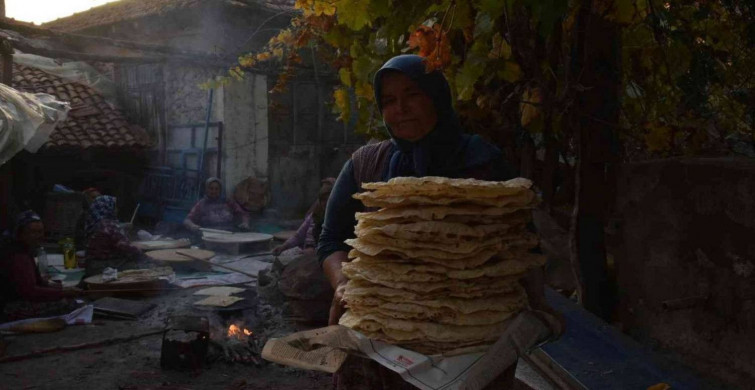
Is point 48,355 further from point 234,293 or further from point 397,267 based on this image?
point 397,267

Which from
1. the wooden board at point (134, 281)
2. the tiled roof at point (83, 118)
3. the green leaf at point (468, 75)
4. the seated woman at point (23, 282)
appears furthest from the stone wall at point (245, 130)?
the green leaf at point (468, 75)

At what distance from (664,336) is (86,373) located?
447cm

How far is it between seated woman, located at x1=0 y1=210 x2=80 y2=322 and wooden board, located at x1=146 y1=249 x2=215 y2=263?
1965mm

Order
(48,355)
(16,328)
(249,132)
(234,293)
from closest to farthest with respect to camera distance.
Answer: (48,355)
(16,328)
(234,293)
(249,132)

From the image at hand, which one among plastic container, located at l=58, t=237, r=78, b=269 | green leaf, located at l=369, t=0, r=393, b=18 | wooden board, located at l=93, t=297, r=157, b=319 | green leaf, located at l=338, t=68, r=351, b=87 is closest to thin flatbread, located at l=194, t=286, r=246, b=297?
wooden board, located at l=93, t=297, r=157, b=319

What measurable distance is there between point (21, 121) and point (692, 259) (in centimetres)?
773

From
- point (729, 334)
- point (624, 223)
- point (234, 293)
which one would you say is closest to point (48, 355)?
point (234, 293)

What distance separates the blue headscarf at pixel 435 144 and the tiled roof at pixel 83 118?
12.1 metres

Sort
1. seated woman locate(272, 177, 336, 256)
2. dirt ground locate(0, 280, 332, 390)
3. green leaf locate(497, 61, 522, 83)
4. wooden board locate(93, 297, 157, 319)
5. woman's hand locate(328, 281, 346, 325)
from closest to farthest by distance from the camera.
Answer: woman's hand locate(328, 281, 346, 325), green leaf locate(497, 61, 522, 83), dirt ground locate(0, 280, 332, 390), wooden board locate(93, 297, 157, 319), seated woman locate(272, 177, 336, 256)

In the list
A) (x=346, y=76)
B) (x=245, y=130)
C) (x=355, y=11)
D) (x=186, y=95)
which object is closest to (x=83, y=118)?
(x=186, y=95)

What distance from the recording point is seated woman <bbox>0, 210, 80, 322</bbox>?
6605mm

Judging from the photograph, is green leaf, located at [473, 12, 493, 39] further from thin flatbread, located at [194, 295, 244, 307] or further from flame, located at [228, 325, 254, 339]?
thin flatbread, located at [194, 295, 244, 307]

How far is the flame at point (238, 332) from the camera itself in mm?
5949

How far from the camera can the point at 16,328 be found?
20.5 ft
